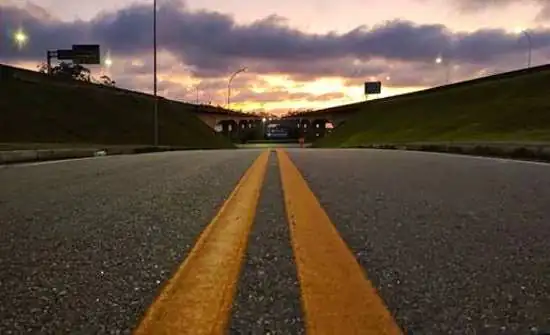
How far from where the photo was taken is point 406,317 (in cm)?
219

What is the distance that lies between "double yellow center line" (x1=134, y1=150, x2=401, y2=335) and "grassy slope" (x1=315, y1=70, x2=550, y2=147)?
1460 inches

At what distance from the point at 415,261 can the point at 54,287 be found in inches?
69.3

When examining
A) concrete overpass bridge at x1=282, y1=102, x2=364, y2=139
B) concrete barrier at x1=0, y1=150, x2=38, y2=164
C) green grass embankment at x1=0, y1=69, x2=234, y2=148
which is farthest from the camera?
concrete overpass bridge at x1=282, y1=102, x2=364, y2=139

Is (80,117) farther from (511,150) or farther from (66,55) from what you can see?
(511,150)

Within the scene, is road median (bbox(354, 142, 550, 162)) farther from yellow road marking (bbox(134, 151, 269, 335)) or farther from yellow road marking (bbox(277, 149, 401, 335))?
yellow road marking (bbox(134, 151, 269, 335))

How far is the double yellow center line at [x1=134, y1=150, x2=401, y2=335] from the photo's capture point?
202 centimetres

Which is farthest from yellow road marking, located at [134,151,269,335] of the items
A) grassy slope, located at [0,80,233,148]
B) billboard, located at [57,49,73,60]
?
billboard, located at [57,49,73,60]

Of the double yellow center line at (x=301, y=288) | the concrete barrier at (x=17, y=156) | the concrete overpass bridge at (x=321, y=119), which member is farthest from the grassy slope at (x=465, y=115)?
the double yellow center line at (x=301, y=288)

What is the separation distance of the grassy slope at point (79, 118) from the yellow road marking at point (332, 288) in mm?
45106

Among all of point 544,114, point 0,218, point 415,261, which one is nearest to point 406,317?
point 415,261

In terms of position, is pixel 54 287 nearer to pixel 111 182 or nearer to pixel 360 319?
pixel 360 319

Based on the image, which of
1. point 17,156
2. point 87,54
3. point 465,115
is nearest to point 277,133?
point 87,54

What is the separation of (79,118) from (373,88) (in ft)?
224

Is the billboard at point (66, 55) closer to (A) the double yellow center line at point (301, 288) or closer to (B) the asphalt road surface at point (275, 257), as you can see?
(B) the asphalt road surface at point (275, 257)
